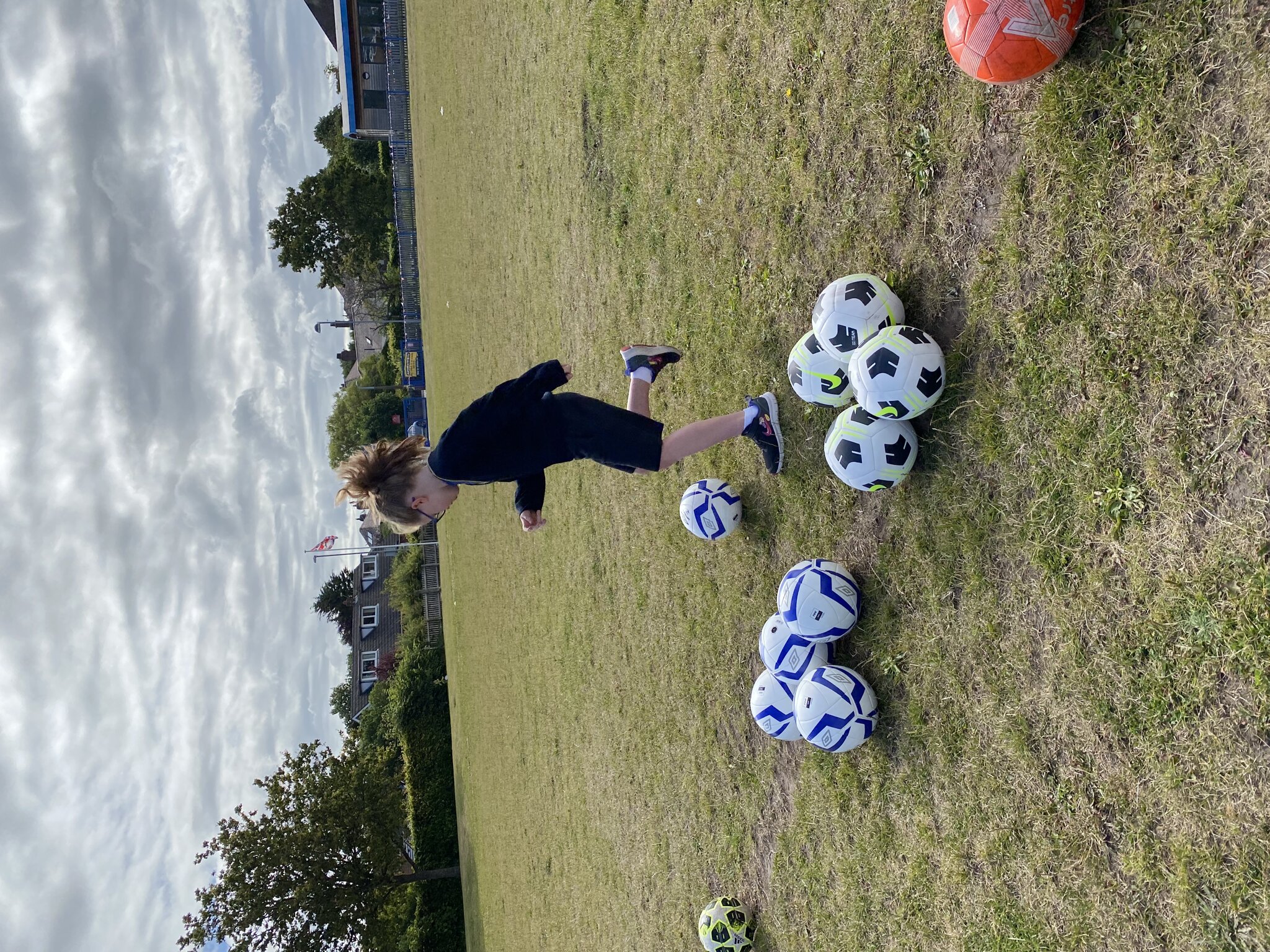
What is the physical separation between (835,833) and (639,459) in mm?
2538

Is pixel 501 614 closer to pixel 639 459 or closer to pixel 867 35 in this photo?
pixel 639 459

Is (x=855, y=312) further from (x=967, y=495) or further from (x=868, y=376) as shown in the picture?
(x=967, y=495)

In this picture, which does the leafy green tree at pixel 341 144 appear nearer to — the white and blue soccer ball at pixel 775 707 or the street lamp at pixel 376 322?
the street lamp at pixel 376 322

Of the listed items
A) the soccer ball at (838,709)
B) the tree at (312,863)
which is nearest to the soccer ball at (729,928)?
the soccer ball at (838,709)

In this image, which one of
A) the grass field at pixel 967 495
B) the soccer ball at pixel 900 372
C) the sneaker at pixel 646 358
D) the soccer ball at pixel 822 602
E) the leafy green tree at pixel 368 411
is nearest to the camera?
the grass field at pixel 967 495

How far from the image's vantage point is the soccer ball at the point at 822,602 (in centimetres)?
427

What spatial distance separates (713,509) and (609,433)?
1.03 metres

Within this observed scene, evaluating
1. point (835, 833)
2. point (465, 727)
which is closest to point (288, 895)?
point (465, 727)

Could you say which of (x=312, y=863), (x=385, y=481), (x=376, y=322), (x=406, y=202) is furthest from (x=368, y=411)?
(x=385, y=481)

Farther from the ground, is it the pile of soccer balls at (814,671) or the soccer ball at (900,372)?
the soccer ball at (900,372)

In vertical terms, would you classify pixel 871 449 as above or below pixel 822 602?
above

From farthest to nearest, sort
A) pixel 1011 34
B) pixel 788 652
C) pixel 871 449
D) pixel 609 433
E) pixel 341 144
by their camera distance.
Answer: pixel 341 144
pixel 609 433
pixel 788 652
pixel 871 449
pixel 1011 34

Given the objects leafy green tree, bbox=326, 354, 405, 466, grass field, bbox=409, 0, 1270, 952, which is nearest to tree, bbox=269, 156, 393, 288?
leafy green tree, bbox=326, 354, 405, 466

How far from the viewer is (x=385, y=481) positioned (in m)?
4.99
